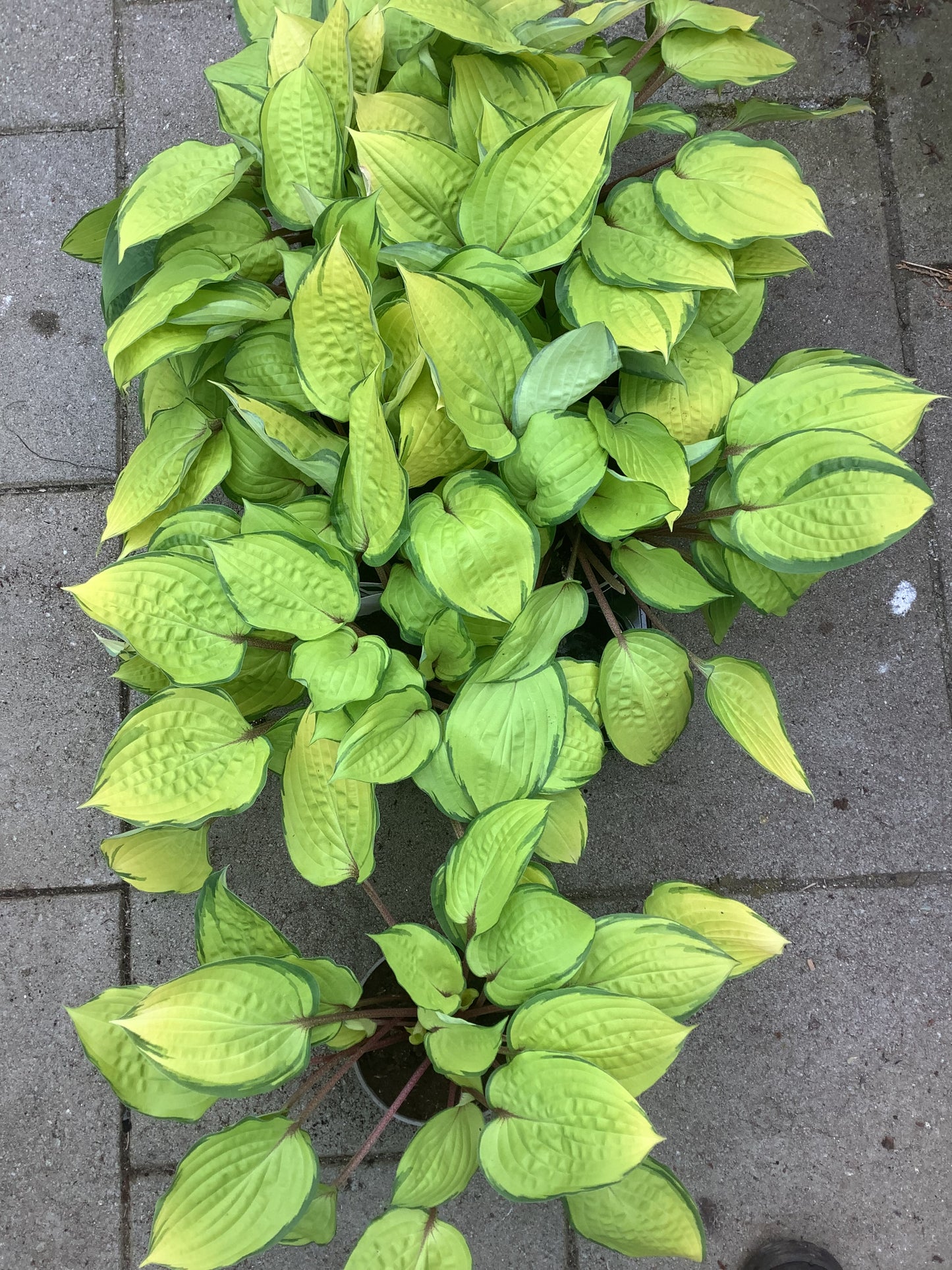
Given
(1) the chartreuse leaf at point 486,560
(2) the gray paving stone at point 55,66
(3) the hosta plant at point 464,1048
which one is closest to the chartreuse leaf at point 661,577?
(1) the chartreuse leaf at point 486,560

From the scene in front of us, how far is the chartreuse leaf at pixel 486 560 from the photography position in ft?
2.94

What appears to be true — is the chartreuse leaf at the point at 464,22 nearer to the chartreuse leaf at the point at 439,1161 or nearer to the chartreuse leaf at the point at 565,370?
the chartreuse leaf at the point at 565,370

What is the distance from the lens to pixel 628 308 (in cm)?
99

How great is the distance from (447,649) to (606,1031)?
0.41 metres

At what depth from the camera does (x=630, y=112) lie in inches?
40.4

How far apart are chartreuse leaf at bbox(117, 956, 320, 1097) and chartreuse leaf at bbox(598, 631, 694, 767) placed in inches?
17.6

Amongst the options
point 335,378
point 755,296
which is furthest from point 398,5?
point 755,296

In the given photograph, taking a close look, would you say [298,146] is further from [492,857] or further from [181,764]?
[492,857]

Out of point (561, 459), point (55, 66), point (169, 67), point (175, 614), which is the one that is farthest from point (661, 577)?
point (55, 66)

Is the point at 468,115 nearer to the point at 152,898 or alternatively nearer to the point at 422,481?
the point at 422,481

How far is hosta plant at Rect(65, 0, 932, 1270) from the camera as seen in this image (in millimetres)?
884

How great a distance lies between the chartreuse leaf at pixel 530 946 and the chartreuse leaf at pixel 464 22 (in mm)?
880

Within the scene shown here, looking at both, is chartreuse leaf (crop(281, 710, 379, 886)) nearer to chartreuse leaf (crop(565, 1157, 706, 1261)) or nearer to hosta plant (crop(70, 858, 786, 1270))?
hosta plant (crop(70, 858, 786, 1270))

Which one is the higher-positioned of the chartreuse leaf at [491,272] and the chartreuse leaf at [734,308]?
the chartreuse leaf at [491,272]
